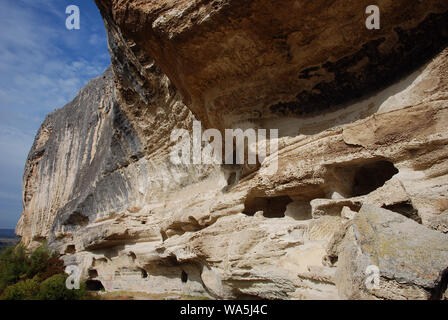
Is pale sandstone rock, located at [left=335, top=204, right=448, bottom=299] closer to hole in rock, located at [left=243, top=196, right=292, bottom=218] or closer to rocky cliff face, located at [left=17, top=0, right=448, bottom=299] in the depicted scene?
rocky cliff face, located at [left=17, top=0, right=448, bottom=299]

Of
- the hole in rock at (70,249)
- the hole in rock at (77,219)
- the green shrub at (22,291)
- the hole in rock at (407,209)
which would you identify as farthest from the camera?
the hole in rock at (77,219)

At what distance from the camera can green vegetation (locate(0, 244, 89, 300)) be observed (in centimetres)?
747

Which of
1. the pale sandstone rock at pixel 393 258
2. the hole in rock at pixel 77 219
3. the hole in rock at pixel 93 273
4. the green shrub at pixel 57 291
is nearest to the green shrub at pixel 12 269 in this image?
the hole in rock at pixel 77 219

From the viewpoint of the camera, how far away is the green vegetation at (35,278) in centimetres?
747

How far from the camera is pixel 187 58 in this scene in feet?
13.2

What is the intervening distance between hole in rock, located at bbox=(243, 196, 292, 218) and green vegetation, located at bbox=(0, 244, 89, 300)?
20.4 feet

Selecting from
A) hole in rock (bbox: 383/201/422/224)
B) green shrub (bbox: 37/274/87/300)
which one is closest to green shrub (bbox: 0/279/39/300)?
green shrub (bbox: 37/274/87/300)

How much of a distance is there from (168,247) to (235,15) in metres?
4.90

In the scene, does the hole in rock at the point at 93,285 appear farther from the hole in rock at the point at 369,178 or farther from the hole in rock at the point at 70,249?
the hole in rock at the point at 369,178

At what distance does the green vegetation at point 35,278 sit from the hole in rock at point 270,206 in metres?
6.21

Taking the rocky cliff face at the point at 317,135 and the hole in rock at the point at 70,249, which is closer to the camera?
the rocky cliff face at the point at 317,135

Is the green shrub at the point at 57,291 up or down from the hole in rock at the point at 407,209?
down

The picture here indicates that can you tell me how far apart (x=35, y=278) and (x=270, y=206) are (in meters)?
8.16

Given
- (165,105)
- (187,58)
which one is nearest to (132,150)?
(165,105)
